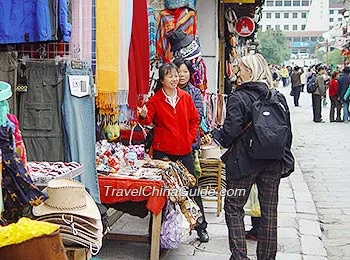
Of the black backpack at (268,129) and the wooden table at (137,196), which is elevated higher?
the black backpack at (268,129)

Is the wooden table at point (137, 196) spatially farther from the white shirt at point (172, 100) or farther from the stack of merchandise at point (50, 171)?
the white shirt at point (172, 100)

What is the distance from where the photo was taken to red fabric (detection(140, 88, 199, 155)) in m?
5.61

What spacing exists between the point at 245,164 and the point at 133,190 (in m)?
0.93

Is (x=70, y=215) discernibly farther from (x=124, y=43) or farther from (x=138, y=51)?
(x=138, y=51)

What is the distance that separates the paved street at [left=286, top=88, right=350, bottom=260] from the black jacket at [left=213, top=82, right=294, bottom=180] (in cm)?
186

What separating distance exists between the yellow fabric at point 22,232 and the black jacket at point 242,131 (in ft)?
8.52

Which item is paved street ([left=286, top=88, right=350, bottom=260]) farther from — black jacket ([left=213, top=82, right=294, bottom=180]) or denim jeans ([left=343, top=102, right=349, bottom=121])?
black jacket ([left=213, top=82, right=294, bottom=180])

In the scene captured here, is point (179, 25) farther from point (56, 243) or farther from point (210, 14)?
point (56, 243)

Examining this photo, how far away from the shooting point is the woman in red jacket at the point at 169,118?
558 cm

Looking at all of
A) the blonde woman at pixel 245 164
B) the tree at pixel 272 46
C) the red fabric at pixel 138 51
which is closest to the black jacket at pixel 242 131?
the blonde woman at pixel 245 164

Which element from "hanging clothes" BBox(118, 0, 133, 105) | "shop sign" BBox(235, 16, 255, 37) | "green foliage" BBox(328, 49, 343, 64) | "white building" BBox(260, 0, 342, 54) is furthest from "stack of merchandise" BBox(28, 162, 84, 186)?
"white building" BBox(260, 0, 342, 54)

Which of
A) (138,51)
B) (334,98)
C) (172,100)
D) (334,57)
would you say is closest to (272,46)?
(334,57)

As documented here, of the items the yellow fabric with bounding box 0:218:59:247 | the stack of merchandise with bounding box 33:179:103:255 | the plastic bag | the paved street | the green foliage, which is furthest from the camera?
the green foliage

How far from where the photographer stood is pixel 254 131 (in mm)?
4820
